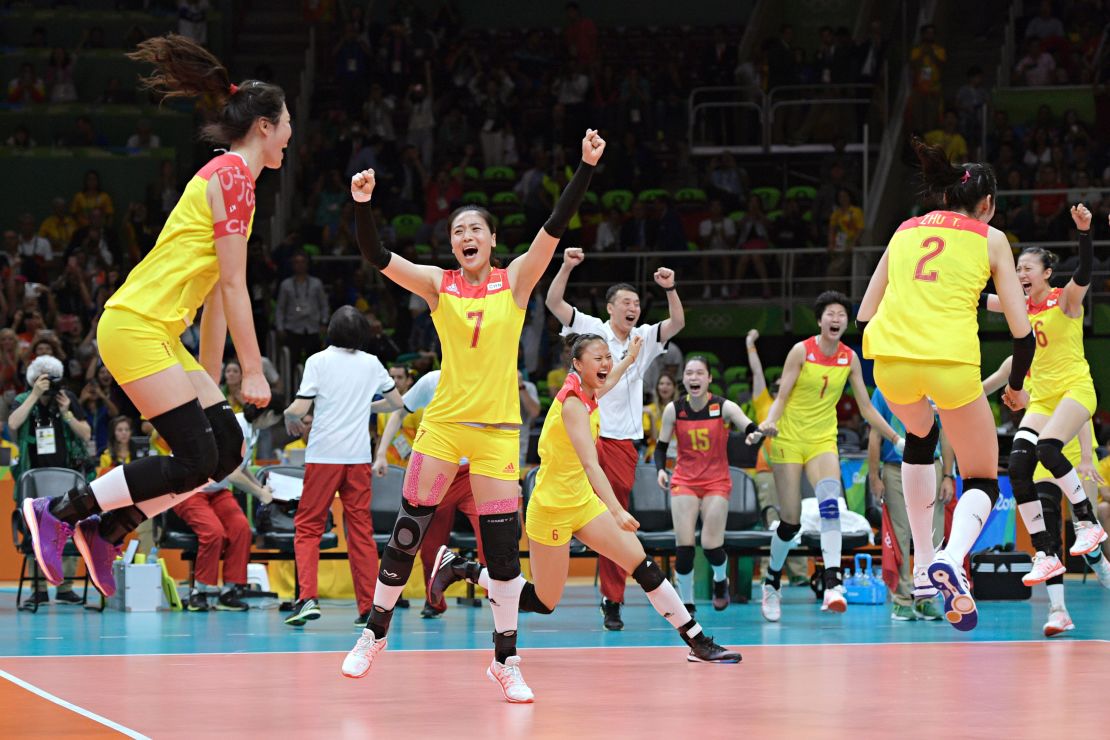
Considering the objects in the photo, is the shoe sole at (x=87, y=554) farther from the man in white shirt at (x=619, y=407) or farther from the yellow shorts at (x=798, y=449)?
the yellow shorts at (x=798, y=449)

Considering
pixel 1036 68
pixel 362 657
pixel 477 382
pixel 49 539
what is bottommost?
pixel 362 657

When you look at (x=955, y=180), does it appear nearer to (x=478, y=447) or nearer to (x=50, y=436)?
(x=478, y=447)

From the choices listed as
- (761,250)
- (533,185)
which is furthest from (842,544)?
(533,185)

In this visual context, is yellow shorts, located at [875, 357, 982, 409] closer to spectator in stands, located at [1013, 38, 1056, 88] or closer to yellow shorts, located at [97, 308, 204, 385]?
yellow shorts, located at [97, 308, 204, 385]

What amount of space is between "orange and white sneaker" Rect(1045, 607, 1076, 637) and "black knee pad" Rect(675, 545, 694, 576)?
284 centimetres

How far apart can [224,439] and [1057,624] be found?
6128mm

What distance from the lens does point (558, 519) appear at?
905 centimetres

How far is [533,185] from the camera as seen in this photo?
22.5 metres

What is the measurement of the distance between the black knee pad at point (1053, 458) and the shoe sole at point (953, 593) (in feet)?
9.61

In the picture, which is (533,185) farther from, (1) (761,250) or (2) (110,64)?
(2) (110,64)

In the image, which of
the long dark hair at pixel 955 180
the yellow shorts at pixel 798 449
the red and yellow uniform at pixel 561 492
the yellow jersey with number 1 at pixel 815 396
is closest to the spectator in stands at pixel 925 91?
the yellow jersey with number 1 at pixel 815 396

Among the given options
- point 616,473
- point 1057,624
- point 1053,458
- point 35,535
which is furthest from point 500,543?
point 1057,624

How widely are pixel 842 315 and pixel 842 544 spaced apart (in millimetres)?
2599

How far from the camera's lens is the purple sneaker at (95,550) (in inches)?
270
